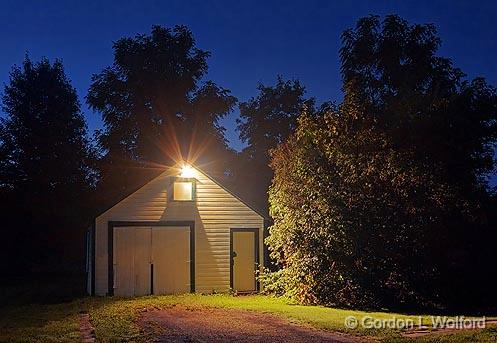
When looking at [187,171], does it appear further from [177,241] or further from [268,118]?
[268,118]

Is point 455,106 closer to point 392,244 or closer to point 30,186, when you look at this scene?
point 392,244

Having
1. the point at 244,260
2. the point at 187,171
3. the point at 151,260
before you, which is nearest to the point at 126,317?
the point at 151,260

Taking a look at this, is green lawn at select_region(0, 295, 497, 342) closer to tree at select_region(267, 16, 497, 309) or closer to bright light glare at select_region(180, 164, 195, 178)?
tree at select_region(267, 16, 497, 309)

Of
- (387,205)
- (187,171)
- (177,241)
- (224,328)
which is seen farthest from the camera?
(187,171)

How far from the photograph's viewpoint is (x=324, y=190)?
15938mm

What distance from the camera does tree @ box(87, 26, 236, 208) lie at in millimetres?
36844

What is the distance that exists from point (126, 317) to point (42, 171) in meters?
21.2

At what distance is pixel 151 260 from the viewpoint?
741 inches

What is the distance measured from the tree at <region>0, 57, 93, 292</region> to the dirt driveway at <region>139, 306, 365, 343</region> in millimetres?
19196

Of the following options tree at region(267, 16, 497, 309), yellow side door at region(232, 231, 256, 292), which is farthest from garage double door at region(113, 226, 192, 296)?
tree at region(267, 16, 497, 309)

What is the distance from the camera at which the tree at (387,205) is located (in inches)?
605

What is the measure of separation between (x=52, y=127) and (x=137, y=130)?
220 inches

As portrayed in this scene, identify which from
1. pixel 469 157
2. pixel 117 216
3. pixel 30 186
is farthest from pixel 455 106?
pixel 30 186

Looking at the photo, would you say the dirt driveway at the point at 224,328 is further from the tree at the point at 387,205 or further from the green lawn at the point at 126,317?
the tree at the point at 387,205
